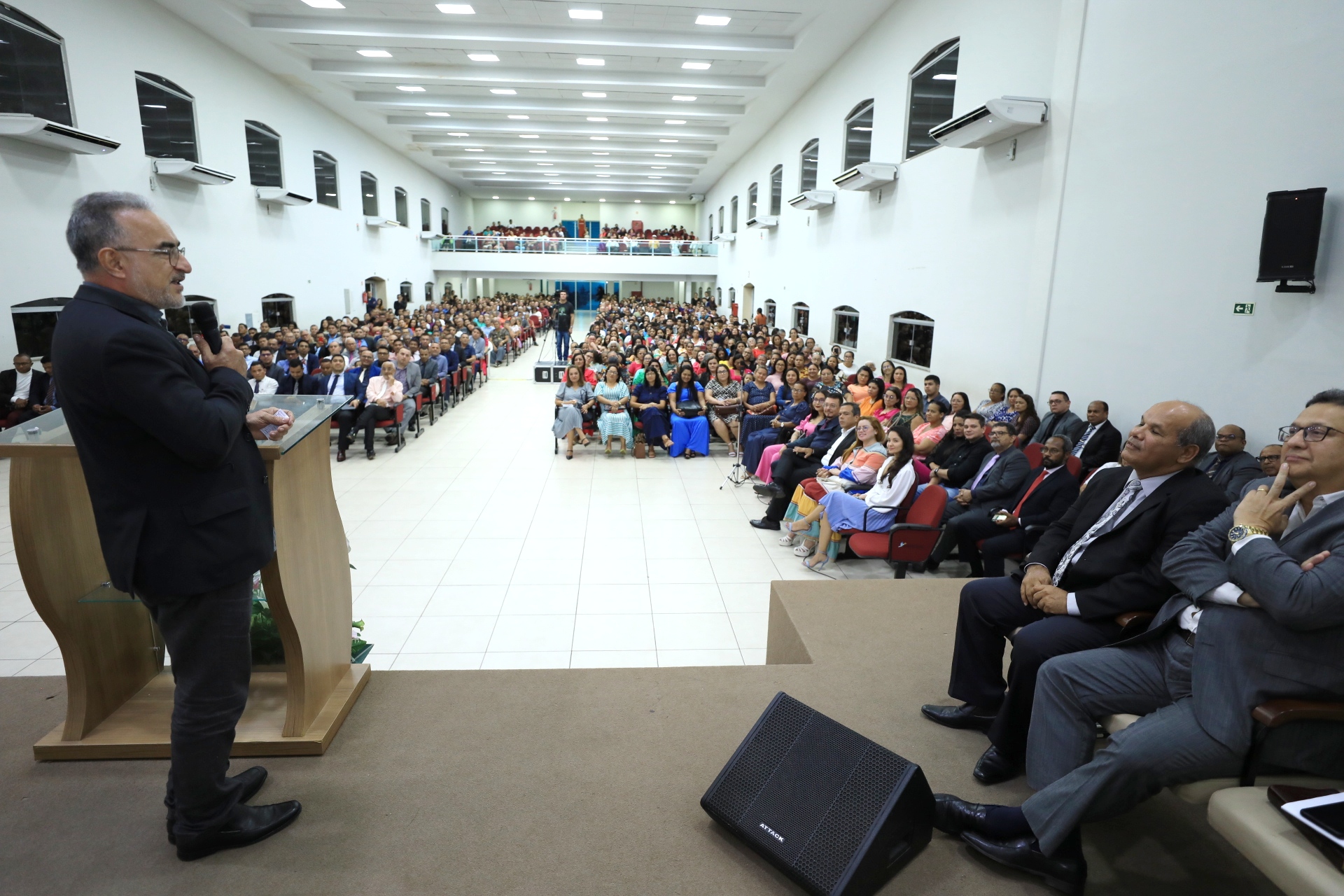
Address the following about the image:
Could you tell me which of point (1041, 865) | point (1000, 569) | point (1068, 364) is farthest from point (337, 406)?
point (1068, 364)

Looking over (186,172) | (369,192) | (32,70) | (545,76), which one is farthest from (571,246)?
(32,70)

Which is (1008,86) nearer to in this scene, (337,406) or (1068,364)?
(1068,364)

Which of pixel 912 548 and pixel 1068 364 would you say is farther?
pixel 1068 364

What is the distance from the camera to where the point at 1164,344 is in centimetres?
477

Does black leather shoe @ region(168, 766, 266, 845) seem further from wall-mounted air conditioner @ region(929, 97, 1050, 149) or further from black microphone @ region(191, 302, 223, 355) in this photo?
wall-mounted air conditioner @ region(929, 97, 1050, 149)

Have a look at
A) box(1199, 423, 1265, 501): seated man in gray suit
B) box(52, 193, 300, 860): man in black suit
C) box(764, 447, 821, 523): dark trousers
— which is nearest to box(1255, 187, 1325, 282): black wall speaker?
box(1199, 423, 1265, 501): seated man in gray suit

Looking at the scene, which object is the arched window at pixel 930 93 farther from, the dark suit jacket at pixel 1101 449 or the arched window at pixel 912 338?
the dark suit jacket at pixel 1101 449

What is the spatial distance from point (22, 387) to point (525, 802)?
27.4 ft

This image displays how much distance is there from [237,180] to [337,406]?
39.3 feet

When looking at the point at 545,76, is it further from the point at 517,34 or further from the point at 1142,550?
the point at 1142,550

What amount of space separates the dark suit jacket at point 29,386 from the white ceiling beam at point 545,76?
825cm

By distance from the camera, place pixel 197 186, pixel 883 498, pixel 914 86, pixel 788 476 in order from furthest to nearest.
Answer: pixel 197 186 < pixel 914 86 < pixel 788 476 < pixel 883 498

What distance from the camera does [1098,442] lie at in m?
5.25

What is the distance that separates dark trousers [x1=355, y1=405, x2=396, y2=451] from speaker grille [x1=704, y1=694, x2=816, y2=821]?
7.21 m
